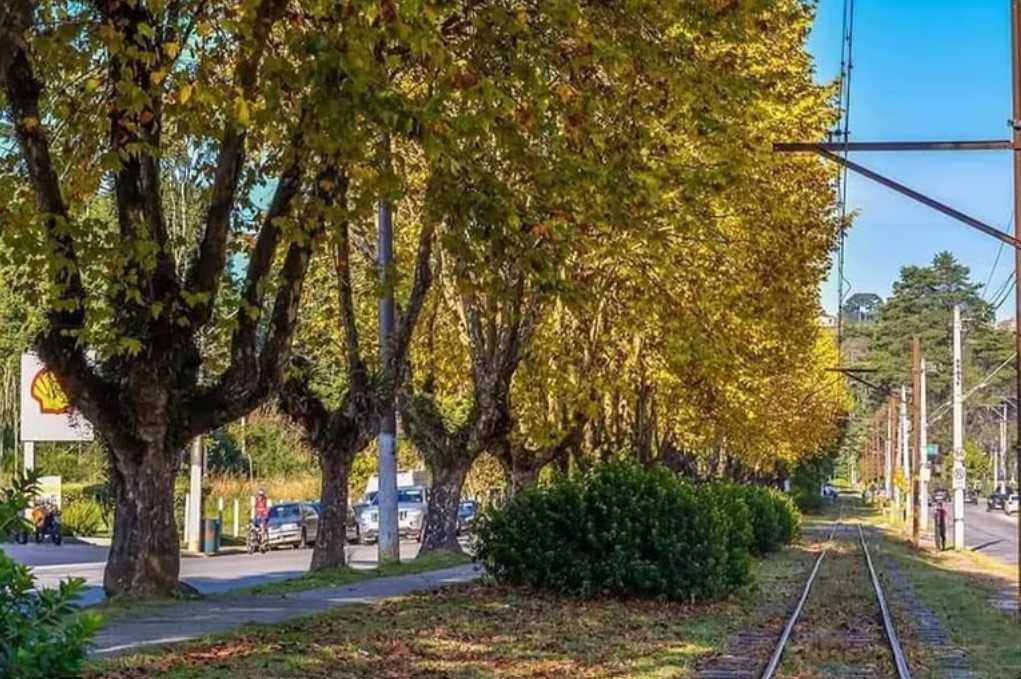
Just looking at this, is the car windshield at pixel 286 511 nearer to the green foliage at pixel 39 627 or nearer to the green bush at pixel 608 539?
the green bush at pixel 608 539

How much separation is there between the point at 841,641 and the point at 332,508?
31.2ft

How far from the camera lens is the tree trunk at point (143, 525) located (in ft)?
53.4

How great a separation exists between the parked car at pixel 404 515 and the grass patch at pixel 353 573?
A: 18584 mm

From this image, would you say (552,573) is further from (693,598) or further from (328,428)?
(328,428)

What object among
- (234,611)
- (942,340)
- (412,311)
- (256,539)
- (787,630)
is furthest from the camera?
(942,340)

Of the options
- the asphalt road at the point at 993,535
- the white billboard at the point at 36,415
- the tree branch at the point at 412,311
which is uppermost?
the tree branch at the point at 412,311

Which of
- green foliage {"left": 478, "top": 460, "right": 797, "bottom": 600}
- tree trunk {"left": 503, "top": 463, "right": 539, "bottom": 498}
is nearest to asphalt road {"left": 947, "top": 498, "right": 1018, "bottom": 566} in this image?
tree trunk {"left": 503, "top": 463, "right": 539, "bottom": 498}

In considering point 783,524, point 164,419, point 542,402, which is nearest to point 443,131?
point 164,419

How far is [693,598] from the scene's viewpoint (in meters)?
21.8

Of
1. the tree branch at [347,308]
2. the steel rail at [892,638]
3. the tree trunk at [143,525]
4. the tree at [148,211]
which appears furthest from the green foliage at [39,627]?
the tree branch at [347,308]

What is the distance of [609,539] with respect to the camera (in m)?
21.3

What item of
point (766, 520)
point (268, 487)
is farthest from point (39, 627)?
point (268, 487)

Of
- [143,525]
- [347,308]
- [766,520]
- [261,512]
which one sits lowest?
[766,520]

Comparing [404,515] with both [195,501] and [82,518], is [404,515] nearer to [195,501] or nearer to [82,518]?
[82,518]
